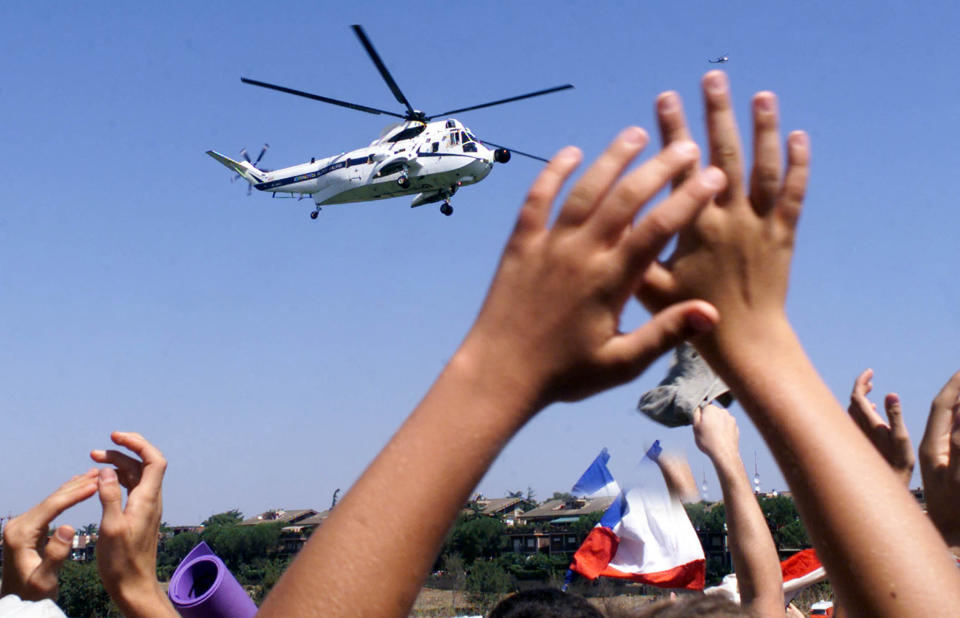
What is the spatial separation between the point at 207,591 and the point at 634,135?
5.68ft

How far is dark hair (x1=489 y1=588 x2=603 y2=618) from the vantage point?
1.60m

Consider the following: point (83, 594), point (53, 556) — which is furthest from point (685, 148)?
point (83, 594)

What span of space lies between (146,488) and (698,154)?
1.27m

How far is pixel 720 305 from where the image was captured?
44.3 inches

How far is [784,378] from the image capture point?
3.78ft

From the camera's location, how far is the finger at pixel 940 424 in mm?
2119

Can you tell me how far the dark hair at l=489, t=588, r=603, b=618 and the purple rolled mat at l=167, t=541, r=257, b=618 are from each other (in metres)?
0.77

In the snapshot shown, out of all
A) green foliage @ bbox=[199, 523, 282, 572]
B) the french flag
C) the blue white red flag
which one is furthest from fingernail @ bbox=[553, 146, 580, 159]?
green foliage @ bbox=[199, 523, 282, 572]

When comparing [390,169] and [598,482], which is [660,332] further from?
[390,169]

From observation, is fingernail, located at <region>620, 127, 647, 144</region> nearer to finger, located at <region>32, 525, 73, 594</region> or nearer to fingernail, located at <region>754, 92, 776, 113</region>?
fingernail, located at <region>754, 92, 776, 113</region>

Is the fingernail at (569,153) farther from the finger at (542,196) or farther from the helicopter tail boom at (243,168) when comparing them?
the helicopter tail boom at (243,168)

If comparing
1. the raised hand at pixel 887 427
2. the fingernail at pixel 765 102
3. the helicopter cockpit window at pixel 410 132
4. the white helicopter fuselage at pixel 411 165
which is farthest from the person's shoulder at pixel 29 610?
the helicopter cockpit window at pixel 410 132

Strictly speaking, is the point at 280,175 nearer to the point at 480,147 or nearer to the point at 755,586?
the point at 480,147

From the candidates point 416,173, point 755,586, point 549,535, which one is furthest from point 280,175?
point 549,535
